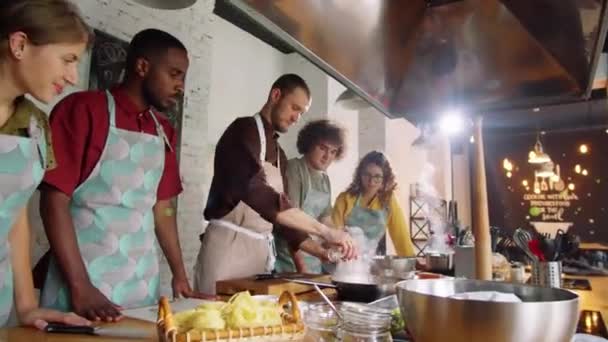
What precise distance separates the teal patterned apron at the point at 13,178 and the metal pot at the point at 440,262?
131cm

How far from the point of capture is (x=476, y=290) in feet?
2.10

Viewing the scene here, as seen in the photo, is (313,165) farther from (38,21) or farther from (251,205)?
(38,21)

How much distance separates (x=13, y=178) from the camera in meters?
1.06

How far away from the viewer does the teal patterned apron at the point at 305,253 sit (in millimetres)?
2416

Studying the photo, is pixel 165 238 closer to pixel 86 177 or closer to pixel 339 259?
pixel 86 177

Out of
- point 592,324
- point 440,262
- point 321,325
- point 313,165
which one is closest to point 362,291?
point 321,325

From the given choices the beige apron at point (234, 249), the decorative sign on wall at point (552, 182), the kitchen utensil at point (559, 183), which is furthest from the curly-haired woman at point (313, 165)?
the kitchen utensil at point (559, 183)

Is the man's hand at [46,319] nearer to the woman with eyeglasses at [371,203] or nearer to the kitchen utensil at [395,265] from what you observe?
the kitchen utensil at [395,265]

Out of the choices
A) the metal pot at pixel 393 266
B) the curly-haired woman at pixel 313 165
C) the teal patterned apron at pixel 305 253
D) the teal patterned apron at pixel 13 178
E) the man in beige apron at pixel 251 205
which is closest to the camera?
the teal patterned apron at pixel 13 178

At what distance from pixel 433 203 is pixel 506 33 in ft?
15.9

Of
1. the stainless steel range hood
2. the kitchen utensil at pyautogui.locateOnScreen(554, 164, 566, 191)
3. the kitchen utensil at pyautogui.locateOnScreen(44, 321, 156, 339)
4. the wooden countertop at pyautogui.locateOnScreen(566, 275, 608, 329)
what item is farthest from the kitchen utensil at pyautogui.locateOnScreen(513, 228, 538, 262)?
the kitchen utensil at pyautogui.locateOnScreen(554, 164, 566, 191)

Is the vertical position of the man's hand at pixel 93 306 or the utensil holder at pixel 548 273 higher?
the utensil holder at pixel 548 273

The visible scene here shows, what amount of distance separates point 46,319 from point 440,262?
129cm

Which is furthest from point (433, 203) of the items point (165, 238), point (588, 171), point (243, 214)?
point (165, 238)
